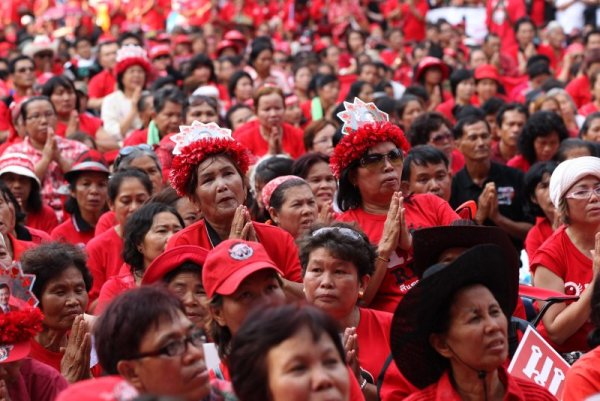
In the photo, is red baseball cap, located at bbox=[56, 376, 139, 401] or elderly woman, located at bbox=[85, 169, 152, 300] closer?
red baseball cap, located at bbox=[56, 376, 139, 401]

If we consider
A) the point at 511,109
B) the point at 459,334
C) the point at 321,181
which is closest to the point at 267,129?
the point at 511,109

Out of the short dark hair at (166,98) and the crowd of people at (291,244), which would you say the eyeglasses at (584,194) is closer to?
the crowd of people at (291,244)

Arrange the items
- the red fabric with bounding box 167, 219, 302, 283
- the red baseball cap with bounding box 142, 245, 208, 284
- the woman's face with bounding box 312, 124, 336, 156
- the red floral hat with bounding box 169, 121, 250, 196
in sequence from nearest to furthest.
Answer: the red baseball cap with bounding box 142, 245, 208, 284 < the red fabric with bounding box 167, 219, 302, 283 < the red floral hat with bounding box 169, 121, 250, 196 < the woman's face with bounding box 312, 124, 336, 156

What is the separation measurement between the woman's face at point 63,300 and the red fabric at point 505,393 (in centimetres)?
195

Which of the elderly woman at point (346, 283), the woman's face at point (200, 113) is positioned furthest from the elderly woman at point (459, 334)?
the woman's face at point (200, 113)

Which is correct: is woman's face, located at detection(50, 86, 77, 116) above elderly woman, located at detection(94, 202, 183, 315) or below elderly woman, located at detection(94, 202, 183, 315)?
above

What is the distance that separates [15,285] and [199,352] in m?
1.66

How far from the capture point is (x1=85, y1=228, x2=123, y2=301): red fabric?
6.84 m

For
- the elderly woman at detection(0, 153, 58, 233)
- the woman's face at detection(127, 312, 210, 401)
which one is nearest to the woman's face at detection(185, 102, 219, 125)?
the elderly woman at detection(0, 153, 58, 233)

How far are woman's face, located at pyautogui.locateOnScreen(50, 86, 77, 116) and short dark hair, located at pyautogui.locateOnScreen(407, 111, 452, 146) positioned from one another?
3545 mm

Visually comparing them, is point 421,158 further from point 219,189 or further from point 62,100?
point 62,100

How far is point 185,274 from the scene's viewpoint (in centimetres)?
503

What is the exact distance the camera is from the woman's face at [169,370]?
3.51 m

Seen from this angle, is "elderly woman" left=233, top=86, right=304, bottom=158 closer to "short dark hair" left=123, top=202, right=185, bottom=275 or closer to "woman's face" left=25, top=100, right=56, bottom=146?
"woman's face" left=25, top=100, right=56, bottom=146
